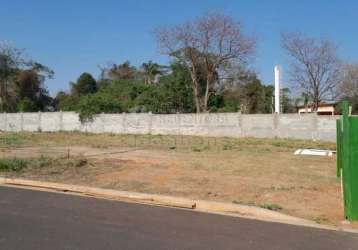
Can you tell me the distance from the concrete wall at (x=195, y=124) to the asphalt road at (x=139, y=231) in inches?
1014

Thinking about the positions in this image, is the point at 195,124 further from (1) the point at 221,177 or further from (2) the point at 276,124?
(1) the point at 221,177

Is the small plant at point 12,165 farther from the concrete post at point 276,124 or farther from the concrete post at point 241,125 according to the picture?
the concrete post at point 241,125

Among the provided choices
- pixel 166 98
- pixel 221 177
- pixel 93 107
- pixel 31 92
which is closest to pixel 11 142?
pixel 93 107

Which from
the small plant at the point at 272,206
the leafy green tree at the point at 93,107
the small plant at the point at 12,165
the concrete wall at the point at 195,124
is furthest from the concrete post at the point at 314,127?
the small plant at the point at 272,206

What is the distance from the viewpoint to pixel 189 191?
10609mm

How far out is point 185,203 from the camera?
9219mm

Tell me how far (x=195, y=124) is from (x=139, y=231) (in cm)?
3165

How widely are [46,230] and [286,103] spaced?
68745 millimetres

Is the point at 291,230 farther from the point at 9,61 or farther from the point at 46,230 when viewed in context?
the point at 9,61

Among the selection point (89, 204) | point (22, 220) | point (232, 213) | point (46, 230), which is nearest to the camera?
point (46, 230)

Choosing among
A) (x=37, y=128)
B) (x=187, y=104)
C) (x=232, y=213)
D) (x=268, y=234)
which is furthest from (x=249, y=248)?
(x=187, y=104)

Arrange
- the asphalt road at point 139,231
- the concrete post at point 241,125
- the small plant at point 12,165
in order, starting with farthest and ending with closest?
1. the concrete post at point 241,125
2. the small plant at point 12,165
3. the asphalt road at point 139,231

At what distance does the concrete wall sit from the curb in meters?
24.7

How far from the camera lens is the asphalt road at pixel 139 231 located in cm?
627
